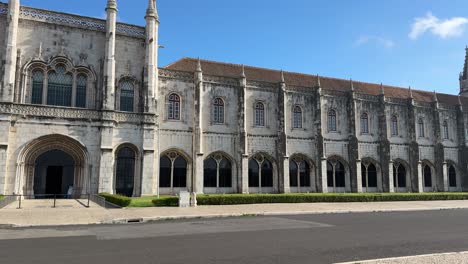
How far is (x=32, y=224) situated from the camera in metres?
14.7

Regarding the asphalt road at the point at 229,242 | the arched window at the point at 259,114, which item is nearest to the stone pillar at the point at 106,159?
the asphalt road at the point at 229,242

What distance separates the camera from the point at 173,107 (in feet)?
105

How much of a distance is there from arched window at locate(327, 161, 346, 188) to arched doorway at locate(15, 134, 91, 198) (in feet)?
75.3

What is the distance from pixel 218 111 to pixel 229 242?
23.5 m

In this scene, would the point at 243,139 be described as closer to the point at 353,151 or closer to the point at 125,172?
the point at 125,172

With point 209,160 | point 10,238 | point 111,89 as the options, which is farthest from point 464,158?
point 10,238

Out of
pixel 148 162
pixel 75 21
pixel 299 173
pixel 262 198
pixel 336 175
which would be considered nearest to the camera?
pixel 262 198

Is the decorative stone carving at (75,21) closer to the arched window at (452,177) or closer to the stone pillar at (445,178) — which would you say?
the stone pillar at (445,178)

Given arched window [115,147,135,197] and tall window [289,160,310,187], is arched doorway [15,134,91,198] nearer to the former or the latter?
arched window [115,147,135,197]

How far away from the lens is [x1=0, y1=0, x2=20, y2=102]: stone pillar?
84.7 feet

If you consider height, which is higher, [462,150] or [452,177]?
[462,150]

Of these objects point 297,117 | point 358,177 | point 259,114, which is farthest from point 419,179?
point 259,114

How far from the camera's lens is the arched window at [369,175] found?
39000 millimetres

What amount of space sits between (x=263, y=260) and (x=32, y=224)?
10910mm
